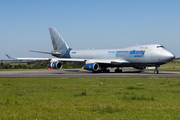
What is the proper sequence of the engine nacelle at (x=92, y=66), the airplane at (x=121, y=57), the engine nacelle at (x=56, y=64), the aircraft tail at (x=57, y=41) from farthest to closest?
1. the aircraft tail at (x=57, y=41)
2. the engine nacelle at (x=56, y=64)
3. the engine nacelle at (x=92, y=66)
4. the airplane at (x=121, y=57)

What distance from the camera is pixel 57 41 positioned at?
186 feet

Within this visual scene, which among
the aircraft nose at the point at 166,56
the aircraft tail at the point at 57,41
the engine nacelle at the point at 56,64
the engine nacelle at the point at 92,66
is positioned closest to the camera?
the aircraft nose at the point at 166,56

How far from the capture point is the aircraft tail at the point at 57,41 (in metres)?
56.1

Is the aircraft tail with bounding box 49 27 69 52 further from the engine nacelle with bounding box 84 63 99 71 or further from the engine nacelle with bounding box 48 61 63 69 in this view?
the engine nacelle with bounding box 84 63 99 71

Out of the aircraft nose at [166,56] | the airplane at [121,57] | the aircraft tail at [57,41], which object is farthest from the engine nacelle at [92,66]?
the aircraft tail at [57,41]

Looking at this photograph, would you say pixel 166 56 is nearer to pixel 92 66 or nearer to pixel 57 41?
pixel 92 66

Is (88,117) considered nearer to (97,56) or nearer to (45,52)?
(97,56)

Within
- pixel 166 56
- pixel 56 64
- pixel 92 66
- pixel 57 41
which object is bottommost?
pixel 92 66

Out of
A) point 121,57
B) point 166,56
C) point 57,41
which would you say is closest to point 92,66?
point 121,57

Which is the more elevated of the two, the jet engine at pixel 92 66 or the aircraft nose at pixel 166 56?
the aircraft nose at pixel 166 56

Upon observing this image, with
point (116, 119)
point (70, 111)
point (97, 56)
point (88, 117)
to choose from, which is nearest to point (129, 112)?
point (116, 119)

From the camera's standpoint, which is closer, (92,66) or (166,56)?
(166,56)

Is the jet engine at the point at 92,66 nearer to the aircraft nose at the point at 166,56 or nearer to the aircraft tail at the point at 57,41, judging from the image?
the aircraft nose at the point at 166,56

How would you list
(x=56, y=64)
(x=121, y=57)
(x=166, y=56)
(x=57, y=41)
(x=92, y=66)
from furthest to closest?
(x=57, y=41) → (x=56, y=64) → (x=121, y=57) → (x=92, y=66) → (x=166, y=56)
